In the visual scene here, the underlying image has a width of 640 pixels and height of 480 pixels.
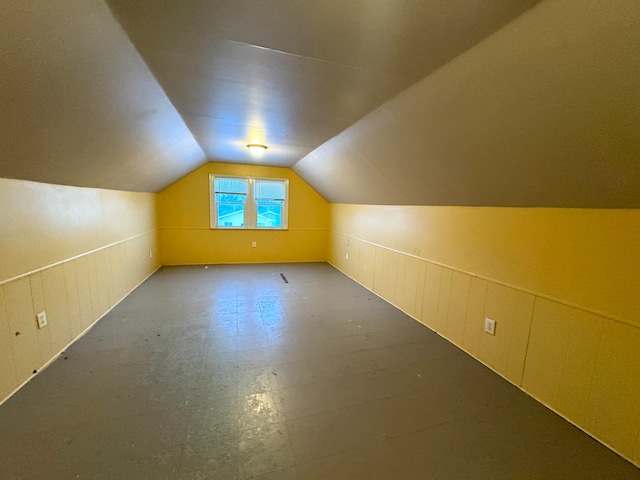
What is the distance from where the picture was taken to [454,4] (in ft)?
3.38

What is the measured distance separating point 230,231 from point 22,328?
390 centimetres

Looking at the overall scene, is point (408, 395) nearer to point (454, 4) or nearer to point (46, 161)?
point (454, 4)

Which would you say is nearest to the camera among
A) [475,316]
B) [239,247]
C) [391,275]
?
[475,316]

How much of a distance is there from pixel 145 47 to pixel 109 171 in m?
1.83

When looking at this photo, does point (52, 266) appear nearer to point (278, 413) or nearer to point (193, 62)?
point (193, 62)

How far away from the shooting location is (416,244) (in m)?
3.30

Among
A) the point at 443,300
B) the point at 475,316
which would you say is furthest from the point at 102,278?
the point at 475,316

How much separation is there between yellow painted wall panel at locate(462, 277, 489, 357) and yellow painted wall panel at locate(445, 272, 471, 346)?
5cm

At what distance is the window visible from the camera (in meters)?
5.61

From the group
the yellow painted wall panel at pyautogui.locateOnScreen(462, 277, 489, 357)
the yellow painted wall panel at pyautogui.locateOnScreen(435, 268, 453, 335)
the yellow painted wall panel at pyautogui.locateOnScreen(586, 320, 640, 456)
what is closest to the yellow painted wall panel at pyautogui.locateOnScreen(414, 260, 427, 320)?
the yellow painted wall panel at pyautogui.locateOnScreen(435, 268, 453, 335)

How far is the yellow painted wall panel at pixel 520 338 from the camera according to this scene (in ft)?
6.74

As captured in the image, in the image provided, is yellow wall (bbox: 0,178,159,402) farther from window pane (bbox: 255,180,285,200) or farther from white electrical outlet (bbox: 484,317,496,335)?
white electrical outlet (bbox: 484,317,496,335)

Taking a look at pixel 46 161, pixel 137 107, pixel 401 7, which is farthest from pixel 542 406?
pixel 46 161

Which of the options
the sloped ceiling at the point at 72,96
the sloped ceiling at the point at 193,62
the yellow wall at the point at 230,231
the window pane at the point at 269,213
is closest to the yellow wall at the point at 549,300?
the sloped ceiling at the point at 193,62
